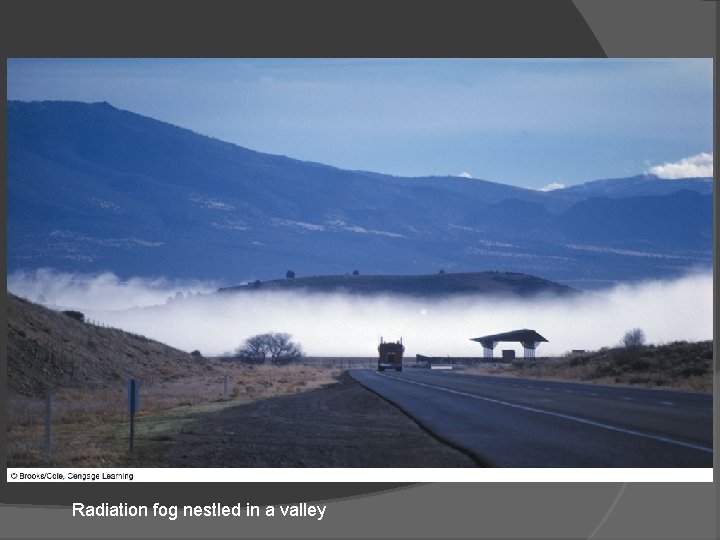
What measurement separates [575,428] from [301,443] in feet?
15.8

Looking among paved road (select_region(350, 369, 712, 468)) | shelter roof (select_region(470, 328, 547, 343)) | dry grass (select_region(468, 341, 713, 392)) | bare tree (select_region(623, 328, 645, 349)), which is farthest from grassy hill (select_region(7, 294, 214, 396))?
shelter roof (select_region(470, 328, 547, 343))

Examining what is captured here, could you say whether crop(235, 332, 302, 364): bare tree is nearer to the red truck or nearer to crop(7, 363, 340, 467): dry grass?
the red truck

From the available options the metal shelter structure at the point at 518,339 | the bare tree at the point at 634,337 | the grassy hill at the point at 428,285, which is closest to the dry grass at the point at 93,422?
the bare tree at the point at 634,337

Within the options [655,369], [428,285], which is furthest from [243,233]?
[655,369]

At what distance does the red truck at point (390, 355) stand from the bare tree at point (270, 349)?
1861 centimetres

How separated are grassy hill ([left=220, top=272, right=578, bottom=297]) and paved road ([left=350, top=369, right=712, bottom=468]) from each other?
95.3 m

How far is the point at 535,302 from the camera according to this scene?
4604 inches

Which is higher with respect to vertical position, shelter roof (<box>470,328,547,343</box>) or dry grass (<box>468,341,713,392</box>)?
shelter roof (<box>470,328,547,343</box>)

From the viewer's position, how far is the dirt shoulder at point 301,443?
13.9 meters

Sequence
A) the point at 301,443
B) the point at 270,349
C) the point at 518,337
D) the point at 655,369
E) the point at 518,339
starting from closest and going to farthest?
the point at 301,443 < the point at 655,369 < the point at 518,339 < the point at 518,337 < the point at 270,349

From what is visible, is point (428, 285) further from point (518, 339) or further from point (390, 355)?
point (390, 355)

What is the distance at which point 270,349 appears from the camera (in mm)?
112500

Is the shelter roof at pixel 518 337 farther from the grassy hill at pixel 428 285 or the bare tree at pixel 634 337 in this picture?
the bare tree at pixel 634 337

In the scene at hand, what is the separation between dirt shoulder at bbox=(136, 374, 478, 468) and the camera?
13.9 m
